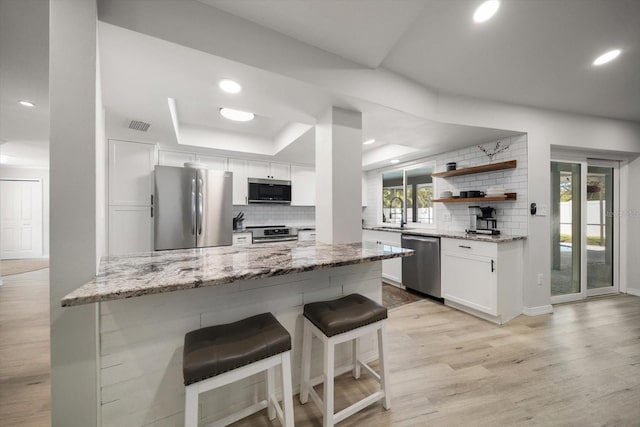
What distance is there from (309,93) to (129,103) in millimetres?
1605

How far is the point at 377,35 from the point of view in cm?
154

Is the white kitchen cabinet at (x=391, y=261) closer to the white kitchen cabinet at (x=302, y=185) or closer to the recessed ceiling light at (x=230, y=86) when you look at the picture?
the white kitchen cabinet at (x=302, y=185)

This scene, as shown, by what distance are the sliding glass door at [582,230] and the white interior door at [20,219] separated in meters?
10.9

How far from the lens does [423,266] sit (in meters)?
3.29

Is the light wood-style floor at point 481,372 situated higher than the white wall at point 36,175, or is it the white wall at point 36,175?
the white wall at point 36,175

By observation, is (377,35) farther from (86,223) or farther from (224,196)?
(224,196)

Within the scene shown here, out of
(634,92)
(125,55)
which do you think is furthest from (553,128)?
(125,55)

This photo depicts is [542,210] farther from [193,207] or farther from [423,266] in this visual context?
[193,207]

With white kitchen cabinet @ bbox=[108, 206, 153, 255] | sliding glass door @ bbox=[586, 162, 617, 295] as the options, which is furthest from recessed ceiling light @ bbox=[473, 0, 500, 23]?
white kitchen cabinet @ bbox=[108, 206, 153, 255]

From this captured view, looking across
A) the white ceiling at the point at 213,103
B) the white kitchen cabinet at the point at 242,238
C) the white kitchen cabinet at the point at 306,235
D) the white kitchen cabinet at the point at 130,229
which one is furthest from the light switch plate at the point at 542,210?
the white kitchen cabinet at the point at 130,229

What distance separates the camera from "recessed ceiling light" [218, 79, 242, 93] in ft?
5.53

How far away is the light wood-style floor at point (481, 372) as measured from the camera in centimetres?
142

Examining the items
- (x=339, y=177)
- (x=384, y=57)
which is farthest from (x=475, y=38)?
(x=339, y=177)

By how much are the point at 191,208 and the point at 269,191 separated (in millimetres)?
1381
